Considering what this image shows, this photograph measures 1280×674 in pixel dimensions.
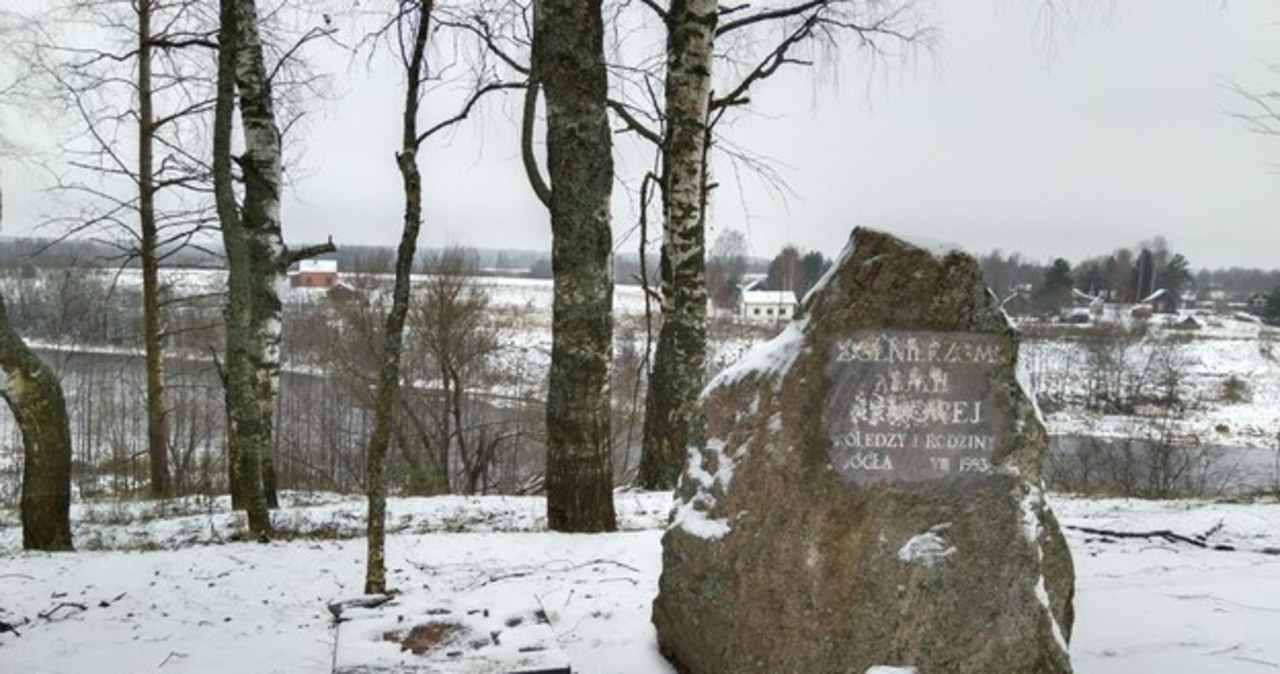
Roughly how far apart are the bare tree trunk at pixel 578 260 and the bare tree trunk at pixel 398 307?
1217mm

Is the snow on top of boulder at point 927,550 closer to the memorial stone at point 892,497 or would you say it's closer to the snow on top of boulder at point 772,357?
the memorial stone at point 892,497

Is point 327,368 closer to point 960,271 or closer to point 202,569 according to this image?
point 202,569

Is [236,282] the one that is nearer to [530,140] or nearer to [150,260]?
[530,140]

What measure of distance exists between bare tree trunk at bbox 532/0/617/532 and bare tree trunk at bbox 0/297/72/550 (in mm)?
3503

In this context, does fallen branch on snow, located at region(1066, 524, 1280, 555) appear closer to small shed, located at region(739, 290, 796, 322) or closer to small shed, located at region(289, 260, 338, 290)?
small shed, located at region(739, 290, 796, 322)

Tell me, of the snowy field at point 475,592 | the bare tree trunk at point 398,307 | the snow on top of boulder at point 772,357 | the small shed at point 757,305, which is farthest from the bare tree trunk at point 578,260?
the small shed at point 757,305

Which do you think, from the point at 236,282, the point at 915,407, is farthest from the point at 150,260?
the point at 915,407

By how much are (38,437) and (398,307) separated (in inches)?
133

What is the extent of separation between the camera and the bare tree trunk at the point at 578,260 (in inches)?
220

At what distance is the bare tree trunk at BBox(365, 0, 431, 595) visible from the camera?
174 inches

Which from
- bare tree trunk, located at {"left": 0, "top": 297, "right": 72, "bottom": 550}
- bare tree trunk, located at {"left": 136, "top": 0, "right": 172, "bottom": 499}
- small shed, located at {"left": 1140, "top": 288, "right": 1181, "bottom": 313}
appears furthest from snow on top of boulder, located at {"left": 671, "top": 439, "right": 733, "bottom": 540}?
small shed, located at {"left": 1140, "top": 288, "right": 1181, "bottom": 313}

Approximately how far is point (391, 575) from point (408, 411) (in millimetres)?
15939

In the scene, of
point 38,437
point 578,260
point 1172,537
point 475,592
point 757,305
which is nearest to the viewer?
point 475,592

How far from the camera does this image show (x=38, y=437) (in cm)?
590
